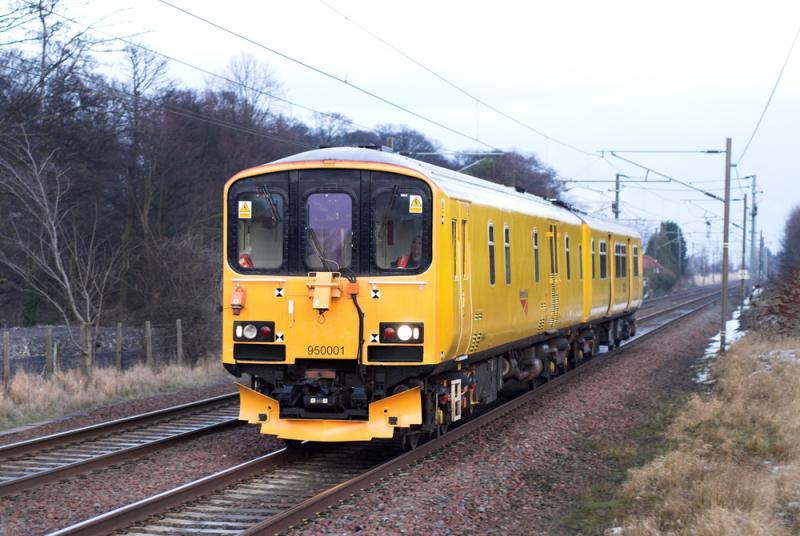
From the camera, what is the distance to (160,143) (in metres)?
40.4

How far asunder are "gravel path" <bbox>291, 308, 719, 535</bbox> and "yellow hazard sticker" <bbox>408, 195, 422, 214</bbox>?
266 cm

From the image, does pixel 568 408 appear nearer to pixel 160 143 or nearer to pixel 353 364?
pixel 353 364

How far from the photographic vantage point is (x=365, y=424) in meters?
10.3

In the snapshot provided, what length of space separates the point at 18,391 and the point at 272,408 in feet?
21.0

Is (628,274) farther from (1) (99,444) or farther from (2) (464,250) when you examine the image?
(1) (99,444)

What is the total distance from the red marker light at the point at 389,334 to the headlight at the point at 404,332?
52mm

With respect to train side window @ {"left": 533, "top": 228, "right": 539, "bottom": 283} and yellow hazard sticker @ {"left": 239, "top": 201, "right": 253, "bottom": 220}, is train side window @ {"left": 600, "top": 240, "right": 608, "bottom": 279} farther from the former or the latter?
yellow hazard sticker @ {"left": 239, "top": 201, "right": 253, "bottom": 220}

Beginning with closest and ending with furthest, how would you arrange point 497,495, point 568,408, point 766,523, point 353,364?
point 766,523, point 497,495, point 353,364, point 568,408

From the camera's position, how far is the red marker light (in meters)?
10.2

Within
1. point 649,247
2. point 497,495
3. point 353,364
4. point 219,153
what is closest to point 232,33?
point 353,364

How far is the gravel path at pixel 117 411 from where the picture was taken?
41.5ft

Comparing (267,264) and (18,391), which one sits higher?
(267,264)

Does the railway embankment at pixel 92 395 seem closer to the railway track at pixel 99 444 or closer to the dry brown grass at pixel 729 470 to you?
the railway track at pixel 99 444

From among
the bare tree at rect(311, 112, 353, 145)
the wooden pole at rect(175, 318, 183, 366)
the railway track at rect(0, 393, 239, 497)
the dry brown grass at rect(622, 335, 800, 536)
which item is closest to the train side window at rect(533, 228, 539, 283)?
the dry brown grass at rect(622, 335, 800, 536)
